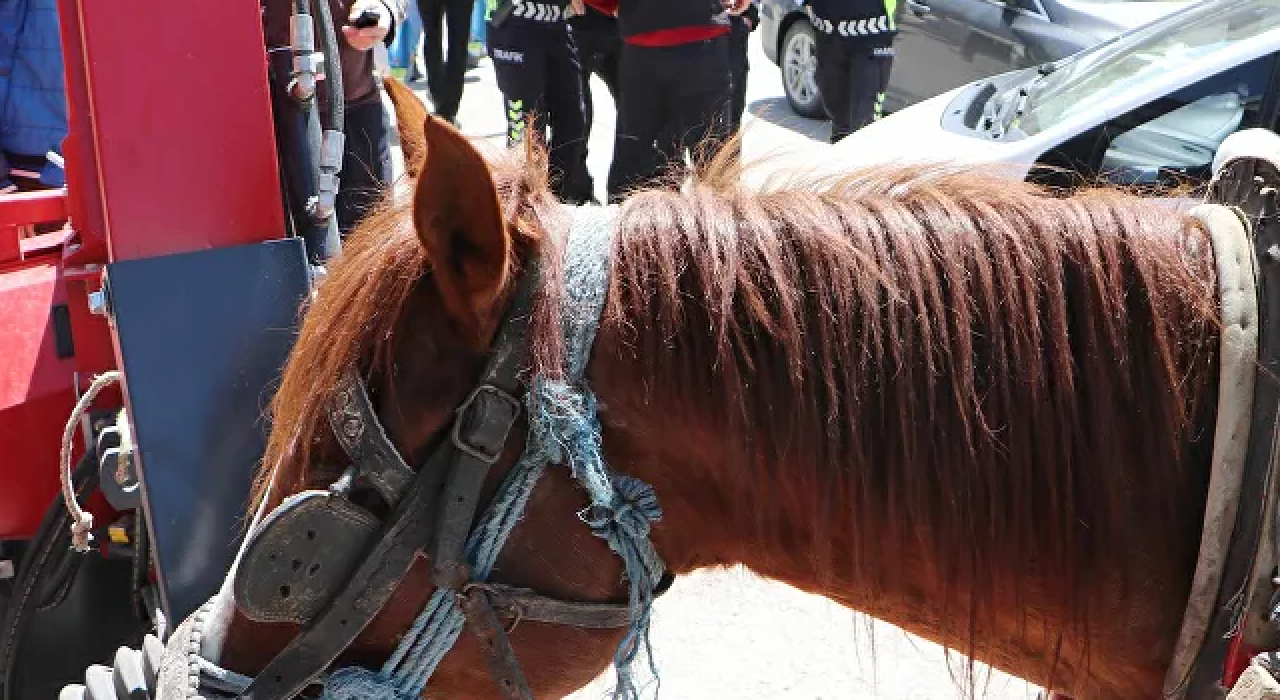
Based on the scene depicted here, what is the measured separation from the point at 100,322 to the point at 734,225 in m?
1.37

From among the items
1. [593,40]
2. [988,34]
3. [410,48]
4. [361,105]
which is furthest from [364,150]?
[410,48]

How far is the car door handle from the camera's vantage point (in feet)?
25.6

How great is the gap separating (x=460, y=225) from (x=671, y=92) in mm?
3258

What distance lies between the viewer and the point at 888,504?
4.21 feet

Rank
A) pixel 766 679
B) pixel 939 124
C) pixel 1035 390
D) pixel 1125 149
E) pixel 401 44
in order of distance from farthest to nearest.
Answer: pixel 401 44
pixel 939 124
pixel 1125 149
pixel 766 679
pixel 1035 390

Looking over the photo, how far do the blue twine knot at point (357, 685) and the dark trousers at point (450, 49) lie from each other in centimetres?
614

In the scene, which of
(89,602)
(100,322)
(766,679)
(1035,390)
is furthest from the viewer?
(766,679)

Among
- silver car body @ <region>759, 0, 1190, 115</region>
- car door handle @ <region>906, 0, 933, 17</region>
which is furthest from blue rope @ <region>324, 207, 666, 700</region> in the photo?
car door handle @ <region>906, 0, 933, 17</region>

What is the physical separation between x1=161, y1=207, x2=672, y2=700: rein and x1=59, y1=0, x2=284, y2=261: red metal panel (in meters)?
0.71

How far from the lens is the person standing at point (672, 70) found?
420cm

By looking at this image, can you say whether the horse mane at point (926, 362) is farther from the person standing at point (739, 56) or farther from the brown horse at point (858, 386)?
the person standing at point (739, 56)

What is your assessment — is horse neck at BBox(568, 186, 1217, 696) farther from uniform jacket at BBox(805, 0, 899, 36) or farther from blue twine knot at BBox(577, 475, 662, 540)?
uniform jacket at BBox(805, 0, 899, 36)

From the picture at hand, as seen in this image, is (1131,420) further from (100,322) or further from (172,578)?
(100,322)

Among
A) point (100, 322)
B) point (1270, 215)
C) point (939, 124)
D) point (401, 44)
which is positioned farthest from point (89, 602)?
point (401, 44)
